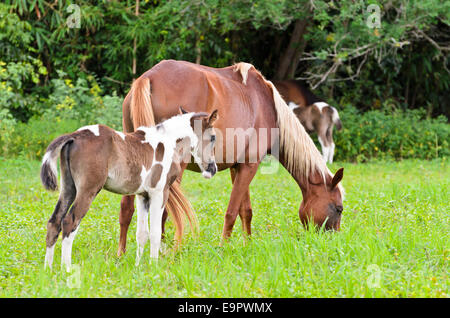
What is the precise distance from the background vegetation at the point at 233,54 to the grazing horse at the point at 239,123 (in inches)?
213

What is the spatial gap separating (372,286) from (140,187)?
6.17ft

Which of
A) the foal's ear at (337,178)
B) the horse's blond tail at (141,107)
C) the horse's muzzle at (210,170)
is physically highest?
the horse's blond tail at (141,107)

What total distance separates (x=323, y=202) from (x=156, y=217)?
6.37 feet

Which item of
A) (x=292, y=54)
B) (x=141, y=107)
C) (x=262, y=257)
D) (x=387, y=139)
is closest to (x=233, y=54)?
(x=292, y=54)

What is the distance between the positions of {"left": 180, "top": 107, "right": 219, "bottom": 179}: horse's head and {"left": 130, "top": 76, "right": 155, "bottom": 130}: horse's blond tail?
1.58ft

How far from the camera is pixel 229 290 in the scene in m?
4.12

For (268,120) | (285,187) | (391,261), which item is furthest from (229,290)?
Answer: (285,187)

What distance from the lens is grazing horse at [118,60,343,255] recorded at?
218 inches

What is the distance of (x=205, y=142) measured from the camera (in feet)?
16.7

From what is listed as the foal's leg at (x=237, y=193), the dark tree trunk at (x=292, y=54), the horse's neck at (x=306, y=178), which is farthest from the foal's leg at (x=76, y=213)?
the dark tree trunk at (x=292, y=54)

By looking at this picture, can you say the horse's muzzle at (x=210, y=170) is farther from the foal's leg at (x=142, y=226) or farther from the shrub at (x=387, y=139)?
the shrub at (x=387, y=139)

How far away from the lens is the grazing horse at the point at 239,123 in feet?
18.1

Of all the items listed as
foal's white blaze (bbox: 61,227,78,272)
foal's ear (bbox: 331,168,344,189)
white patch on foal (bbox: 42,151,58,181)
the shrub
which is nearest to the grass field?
foal's white blaze (bbox: 61,227,78,272)

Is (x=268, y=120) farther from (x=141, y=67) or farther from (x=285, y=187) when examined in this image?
(x=141, y=67)
